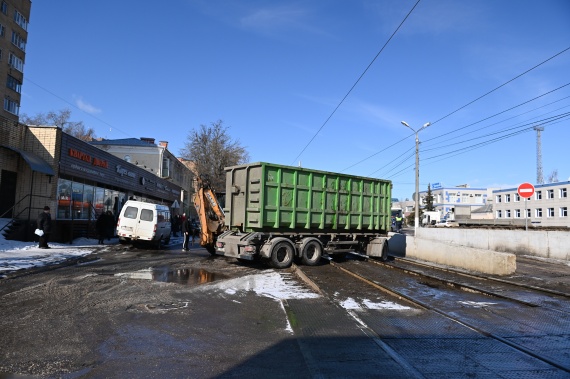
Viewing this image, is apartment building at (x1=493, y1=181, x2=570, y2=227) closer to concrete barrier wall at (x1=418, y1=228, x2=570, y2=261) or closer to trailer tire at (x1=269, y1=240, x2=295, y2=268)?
concrete barrier wall at (x1=418, y1=228, x2=570, y2=261)

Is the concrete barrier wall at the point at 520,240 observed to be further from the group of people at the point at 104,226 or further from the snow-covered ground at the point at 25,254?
the snow-covered ground at the point at 25,254

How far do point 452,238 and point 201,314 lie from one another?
1920cm

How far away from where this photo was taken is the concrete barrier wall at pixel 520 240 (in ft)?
52.1

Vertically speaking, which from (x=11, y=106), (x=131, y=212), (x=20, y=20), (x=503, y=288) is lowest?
(x=503, y=288)

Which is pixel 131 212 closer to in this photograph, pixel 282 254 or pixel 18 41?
A: pixel 282 254

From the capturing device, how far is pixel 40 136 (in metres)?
18.2

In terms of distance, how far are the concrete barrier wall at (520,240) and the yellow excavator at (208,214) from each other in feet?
42.7

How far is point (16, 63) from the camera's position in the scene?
48781 mm

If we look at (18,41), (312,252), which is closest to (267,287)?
(312,252)

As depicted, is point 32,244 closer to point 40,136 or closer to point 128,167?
point 40,136

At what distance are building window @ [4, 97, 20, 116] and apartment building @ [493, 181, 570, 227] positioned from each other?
66.9 metres

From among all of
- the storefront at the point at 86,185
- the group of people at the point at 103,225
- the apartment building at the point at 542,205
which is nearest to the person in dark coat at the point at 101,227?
the group of people at the point at 103,225

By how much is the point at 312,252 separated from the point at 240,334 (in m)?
8.73

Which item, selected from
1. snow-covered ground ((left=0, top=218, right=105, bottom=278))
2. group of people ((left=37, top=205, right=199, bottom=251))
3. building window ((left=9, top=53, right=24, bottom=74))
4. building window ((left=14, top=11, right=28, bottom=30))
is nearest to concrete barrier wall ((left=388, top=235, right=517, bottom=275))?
group of people ((left=37, top=205, right=199, bottom=251))
